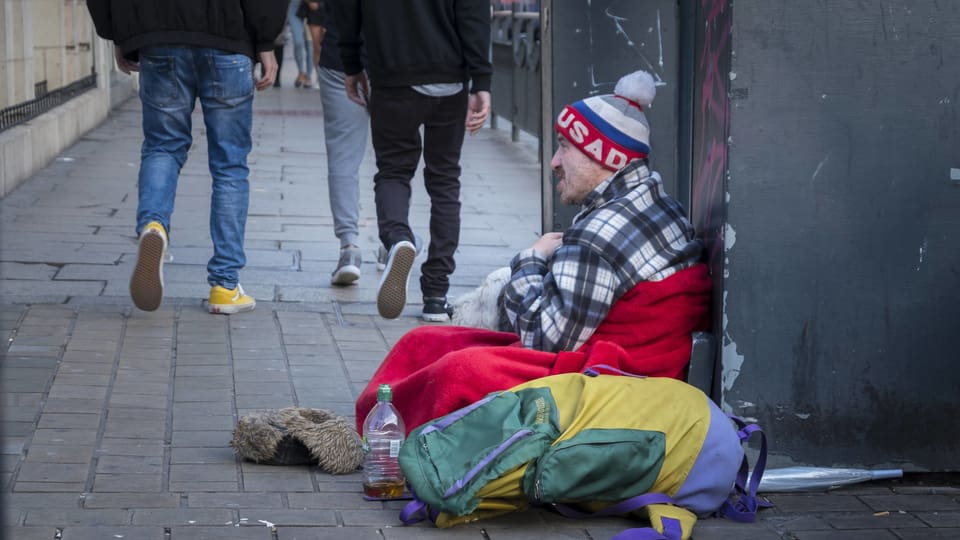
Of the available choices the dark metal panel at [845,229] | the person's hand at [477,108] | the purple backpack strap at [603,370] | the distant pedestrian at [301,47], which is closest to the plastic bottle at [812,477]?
the dark metal panel at [845,229]

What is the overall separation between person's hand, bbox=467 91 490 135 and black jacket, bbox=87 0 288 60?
2.90 feet

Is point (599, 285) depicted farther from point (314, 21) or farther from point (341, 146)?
point (314, 21)

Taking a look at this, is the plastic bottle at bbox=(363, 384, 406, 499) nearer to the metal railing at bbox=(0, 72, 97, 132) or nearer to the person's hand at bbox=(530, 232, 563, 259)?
the person's hand at bbox=(530, 232, 563, 259)

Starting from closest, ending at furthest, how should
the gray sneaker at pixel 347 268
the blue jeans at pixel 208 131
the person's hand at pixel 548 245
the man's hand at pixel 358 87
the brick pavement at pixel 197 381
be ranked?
the brick pavement at pixel 197 381, the person's hand at pixel 548 245, the blue jeans at pixel 208 131, the man's hand at pixel 358 87, the gray sneaker at pixel 347 268

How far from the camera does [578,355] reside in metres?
3.99

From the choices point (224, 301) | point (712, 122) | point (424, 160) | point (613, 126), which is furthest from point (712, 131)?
point (224, 301)

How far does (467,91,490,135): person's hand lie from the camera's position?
20.0 ft

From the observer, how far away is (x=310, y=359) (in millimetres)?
5562

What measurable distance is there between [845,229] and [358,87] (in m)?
3.03

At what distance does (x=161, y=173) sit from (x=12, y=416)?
A: 184 centimetres

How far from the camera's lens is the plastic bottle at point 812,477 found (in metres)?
4.09

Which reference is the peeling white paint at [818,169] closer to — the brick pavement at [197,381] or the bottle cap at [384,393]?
the brick pavement at [197,381]

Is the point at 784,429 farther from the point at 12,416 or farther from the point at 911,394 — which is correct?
the point at 12,416

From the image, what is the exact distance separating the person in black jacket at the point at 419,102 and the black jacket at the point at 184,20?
38cm
